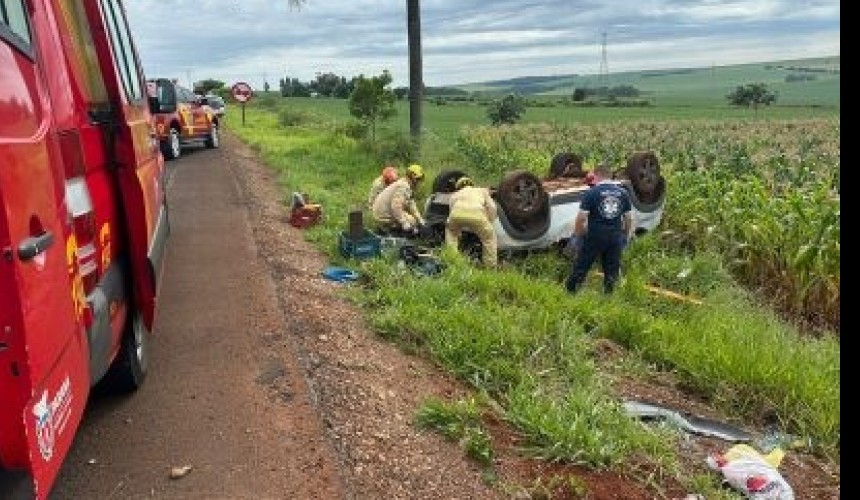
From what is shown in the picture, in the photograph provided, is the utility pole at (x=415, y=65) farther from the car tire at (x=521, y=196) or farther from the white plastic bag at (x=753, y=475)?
the white plastic bag at (x=753, y=475)

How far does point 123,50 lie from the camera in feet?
17.1

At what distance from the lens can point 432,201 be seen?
1017 cm

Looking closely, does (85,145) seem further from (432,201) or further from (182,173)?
(182,173)

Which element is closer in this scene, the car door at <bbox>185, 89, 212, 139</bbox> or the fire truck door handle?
the fire truck door handle

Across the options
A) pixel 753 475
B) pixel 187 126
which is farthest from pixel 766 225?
pixel 187 126

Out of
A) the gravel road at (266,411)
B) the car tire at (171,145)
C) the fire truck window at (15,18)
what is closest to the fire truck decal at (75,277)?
the fire truck window at (15,18)

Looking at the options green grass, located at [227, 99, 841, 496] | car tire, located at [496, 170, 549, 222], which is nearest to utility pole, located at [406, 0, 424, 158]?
car tire, located at [496, 170, 549, 222]

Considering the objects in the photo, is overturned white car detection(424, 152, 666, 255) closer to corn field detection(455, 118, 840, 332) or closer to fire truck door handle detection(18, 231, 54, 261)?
corn field detection(455, 118, 840, 332)

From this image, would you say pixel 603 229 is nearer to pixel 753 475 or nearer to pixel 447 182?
pixel 447 182

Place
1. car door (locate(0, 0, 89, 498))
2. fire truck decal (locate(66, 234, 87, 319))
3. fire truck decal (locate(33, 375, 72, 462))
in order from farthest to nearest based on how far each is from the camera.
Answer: fire truck decal (locate(66, 234, 87, 319)) → fire truck decal (locate(33, 375, 72, 462)) → car door (locate(0, 0, 89, 498))

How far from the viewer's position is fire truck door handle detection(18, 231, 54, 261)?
233cm

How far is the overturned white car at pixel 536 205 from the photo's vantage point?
9.67 meters

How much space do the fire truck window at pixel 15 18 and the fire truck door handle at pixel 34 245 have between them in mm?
698

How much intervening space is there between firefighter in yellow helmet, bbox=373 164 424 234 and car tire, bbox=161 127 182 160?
9383mm
